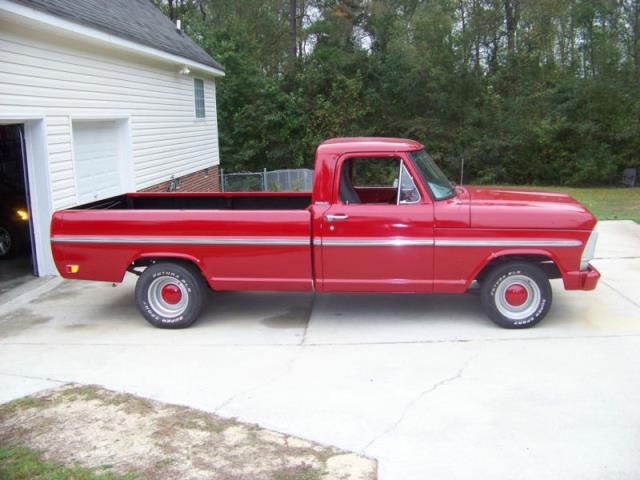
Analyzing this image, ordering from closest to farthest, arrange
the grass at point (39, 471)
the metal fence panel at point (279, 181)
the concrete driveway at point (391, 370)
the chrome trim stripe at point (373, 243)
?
the grass at point (39, 471) → the concrete driveway at point (391, 370) → the chrome trim stripe at point (373, 243) → the metal fence panel at point (279, 181)

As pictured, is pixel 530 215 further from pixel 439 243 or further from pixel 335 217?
pixel 335 217

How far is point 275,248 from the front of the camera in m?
6.98

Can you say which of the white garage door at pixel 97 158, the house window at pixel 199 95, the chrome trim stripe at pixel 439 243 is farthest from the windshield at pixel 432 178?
the house window at pixel 199 95

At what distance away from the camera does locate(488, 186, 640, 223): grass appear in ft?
49.4

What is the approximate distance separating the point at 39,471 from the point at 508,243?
473cm

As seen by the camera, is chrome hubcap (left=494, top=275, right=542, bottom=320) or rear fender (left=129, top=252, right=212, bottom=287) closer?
chrome hubcap (left=494, top=275, right=542, bottom=320)

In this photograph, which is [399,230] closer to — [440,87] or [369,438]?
[369,438]

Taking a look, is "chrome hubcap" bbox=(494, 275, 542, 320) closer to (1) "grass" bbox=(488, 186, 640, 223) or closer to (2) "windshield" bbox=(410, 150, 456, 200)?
(2) "windshield" bbox=(410, 150, 456, 200)

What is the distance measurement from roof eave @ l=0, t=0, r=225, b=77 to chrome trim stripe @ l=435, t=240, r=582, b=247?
5.87 meters

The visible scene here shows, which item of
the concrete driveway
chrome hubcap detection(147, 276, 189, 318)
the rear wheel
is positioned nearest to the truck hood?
the concrete driveway

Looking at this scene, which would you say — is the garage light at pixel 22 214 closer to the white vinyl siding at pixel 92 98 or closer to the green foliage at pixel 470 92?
the white vinyl siding at pixel 92 98

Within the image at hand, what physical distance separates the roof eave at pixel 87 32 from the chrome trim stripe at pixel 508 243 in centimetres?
587

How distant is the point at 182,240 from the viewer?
23.3ft

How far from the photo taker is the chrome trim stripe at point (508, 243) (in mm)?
6734
